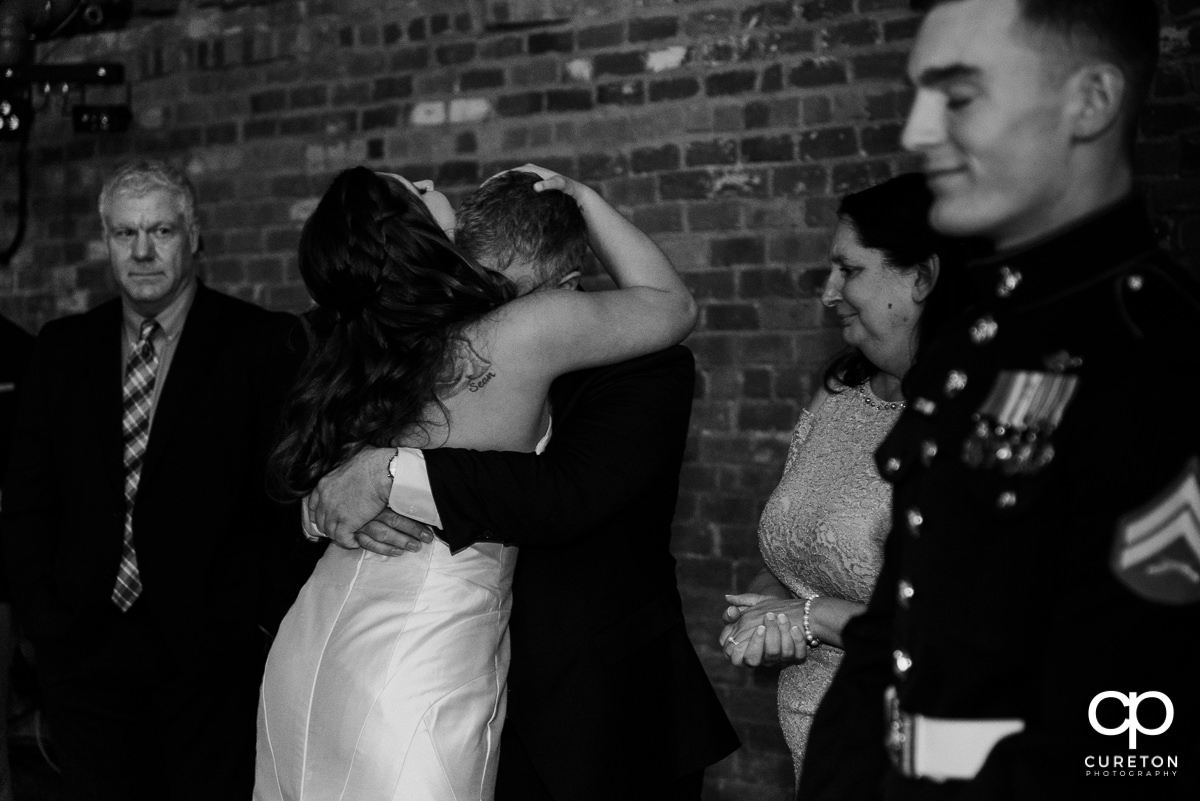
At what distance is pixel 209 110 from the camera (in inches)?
171

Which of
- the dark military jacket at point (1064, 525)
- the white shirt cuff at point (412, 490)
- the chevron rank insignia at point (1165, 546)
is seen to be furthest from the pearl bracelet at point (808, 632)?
the chevron rank insignia at point (1165, 546)

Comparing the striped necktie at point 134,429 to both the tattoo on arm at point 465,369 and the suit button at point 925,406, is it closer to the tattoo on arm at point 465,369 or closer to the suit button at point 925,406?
the tattoo on arm at point 465,369

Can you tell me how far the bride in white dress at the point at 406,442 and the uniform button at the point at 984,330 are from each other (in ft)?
3.04

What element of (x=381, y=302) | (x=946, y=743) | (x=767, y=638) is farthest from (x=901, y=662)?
(x=381, y=302)

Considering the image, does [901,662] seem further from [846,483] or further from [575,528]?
[846,483]

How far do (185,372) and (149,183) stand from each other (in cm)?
51

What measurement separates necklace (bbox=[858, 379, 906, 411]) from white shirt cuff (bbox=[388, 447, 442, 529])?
797 mm

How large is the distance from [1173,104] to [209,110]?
288 centimetres

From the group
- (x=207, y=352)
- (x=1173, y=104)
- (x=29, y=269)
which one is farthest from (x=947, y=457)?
(x=29, y=269)

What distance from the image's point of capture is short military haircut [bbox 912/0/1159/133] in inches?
43.6

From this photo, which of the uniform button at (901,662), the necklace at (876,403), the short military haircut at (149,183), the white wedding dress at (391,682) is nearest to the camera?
the uniform button at (901,662)

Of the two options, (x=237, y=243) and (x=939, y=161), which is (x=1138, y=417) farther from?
(x=237, y=243)

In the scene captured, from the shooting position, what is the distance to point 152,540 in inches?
115

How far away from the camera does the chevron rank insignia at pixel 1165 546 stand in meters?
1.02
